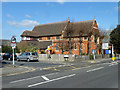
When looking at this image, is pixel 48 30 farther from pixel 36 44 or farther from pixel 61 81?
pixel 61 81

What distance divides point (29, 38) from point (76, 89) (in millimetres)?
47990

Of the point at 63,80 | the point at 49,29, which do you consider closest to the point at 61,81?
the point at 63,80

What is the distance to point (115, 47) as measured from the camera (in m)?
57.4

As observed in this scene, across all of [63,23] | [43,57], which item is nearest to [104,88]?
[43,57]

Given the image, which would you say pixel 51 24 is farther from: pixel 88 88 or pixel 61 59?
pixel 88 88

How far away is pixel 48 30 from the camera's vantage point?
5559cm

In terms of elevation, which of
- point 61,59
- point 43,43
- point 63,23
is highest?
point 63,23

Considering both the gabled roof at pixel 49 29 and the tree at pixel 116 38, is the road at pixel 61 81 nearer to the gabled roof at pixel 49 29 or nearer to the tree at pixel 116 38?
the gabled roof at pixel 49 29

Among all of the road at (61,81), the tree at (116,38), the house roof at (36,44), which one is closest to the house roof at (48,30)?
the house roof at (36,44)

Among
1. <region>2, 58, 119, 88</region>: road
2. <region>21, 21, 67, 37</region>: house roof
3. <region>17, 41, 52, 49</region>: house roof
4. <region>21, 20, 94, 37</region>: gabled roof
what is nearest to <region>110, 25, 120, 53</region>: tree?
<region>21, 20, 94, 37</region>: gabled roof

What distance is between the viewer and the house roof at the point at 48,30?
5235 cm

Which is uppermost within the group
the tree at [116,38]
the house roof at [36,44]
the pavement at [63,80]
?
the tree at [116,38]

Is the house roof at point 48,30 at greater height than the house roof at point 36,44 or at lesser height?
greater

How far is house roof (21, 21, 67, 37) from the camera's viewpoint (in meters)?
52.4
